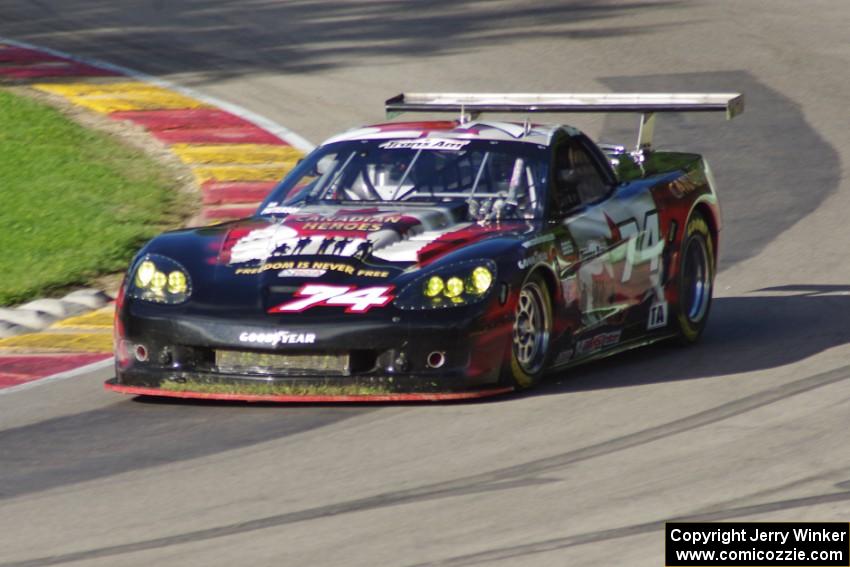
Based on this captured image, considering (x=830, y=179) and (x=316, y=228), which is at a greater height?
(x=316, y=228)

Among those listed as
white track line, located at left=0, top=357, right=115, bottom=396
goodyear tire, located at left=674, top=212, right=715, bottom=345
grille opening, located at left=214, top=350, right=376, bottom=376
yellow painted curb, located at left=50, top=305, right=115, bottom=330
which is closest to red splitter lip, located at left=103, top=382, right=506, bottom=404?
grille opening, located at left=214, top=350, right=376, bottom=376

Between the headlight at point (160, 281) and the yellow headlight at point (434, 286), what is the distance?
3.37 ft

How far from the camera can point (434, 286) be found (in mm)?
7621

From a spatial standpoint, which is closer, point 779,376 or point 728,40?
point 779,376

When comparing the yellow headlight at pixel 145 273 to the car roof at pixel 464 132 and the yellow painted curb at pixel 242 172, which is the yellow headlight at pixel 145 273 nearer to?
the car roof at pixel 464 132

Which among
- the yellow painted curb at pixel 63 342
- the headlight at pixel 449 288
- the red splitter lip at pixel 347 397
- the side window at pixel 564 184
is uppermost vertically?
the side window at pixel 564 184

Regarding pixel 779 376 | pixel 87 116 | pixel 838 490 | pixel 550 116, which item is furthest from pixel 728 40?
pixel 838 490

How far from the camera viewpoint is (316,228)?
8.05 m

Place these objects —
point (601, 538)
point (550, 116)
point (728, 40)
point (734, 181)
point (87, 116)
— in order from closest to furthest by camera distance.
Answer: point (601, 538), point (734, 181), point (87, 116), point (550, 116), point (728, 40)

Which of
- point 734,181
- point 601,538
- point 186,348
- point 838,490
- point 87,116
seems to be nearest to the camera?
point 601,538

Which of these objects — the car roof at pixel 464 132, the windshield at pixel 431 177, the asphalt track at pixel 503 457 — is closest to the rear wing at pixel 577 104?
the car roof at pixel 464 132

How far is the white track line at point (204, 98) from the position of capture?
1534 centimetres

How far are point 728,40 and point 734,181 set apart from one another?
6426mm

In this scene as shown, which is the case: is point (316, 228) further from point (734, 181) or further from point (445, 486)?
point (734, 181)
